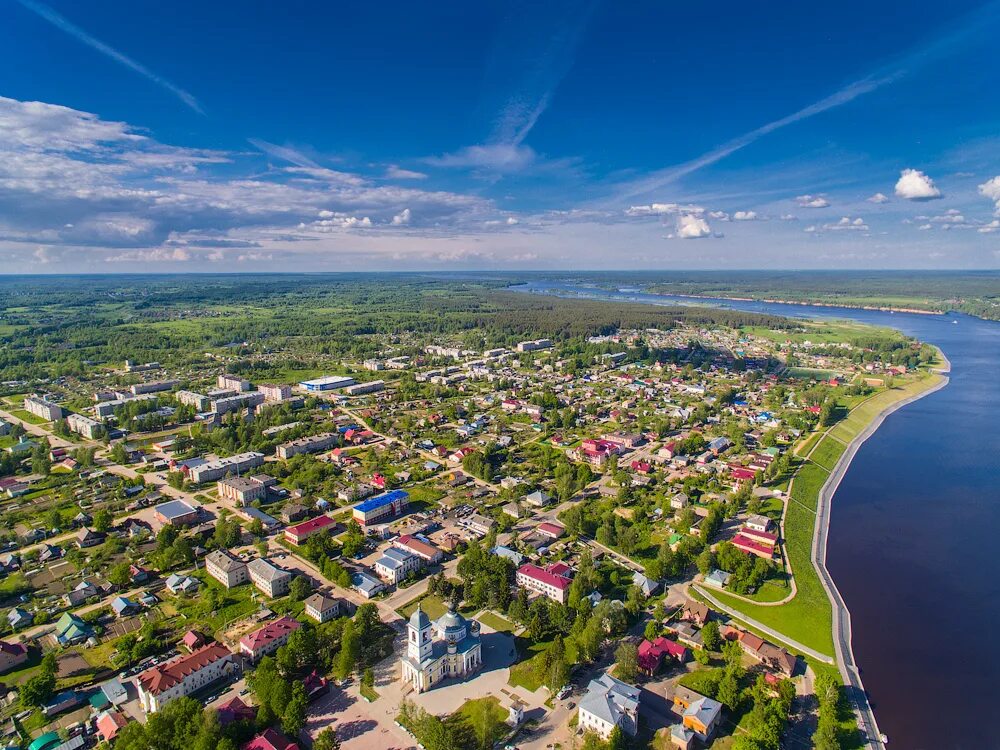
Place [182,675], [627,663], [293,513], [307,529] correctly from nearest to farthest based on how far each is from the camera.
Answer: [182,675], [627,663], [307,529], [293,513]

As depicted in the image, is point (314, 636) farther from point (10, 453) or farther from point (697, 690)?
point (10, 453)

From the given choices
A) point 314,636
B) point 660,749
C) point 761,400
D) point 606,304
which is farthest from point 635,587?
point 606,304

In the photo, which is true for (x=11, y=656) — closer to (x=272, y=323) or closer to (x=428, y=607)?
(x=428, y=607)

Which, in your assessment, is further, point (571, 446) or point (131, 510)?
point (571, 446)

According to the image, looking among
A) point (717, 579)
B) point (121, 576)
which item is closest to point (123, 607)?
point (121, 576)

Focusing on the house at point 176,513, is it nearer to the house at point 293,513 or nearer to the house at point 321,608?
the house at point 293,513

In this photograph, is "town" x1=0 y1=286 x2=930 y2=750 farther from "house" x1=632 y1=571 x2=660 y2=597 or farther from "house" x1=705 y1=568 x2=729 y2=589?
"house" x1=705 y1=568 x2=729 y2=589
